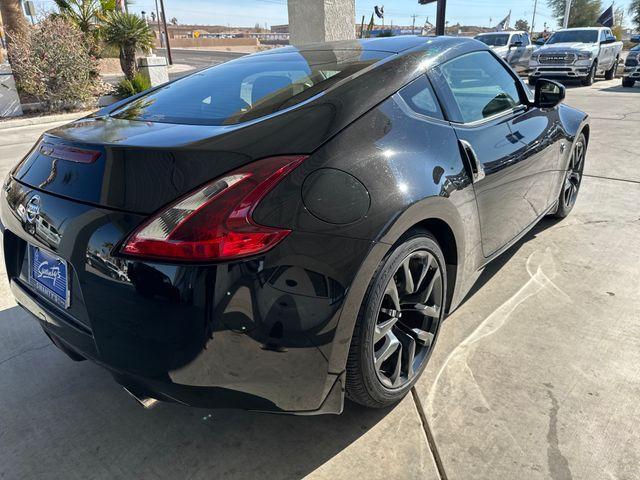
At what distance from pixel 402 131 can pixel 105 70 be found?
113 ft

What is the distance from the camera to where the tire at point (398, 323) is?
6.09ft

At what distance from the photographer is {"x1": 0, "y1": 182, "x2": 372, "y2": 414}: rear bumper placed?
60.3 inches

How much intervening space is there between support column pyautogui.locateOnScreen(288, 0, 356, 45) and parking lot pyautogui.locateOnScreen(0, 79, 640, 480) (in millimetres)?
6732

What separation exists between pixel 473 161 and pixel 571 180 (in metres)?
2.45

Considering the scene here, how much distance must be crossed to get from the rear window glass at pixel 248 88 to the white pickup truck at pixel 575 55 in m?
15.0

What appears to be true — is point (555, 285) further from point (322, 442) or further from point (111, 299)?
point (111, 299)

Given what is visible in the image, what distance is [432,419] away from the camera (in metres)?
2.15

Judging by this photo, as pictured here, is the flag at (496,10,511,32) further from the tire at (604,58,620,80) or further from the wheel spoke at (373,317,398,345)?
the wheel spoke at (373,317,398,345)

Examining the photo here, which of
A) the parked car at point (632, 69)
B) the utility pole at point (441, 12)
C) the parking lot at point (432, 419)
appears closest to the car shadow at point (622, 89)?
the parked car at point (632, 69)

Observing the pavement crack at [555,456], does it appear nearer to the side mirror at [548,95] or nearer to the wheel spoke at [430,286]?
the wheel spoke at [430,286]

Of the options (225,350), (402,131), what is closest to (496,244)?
(402,131)

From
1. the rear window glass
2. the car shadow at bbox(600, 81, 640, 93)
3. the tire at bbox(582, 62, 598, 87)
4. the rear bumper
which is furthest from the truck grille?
the rear bumper

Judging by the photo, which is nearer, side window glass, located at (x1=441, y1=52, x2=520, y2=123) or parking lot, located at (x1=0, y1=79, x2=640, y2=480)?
parking lot, located at (x1=0, y1=79, x2=640, y2=480)

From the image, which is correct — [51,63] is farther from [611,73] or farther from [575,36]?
[611,73]
